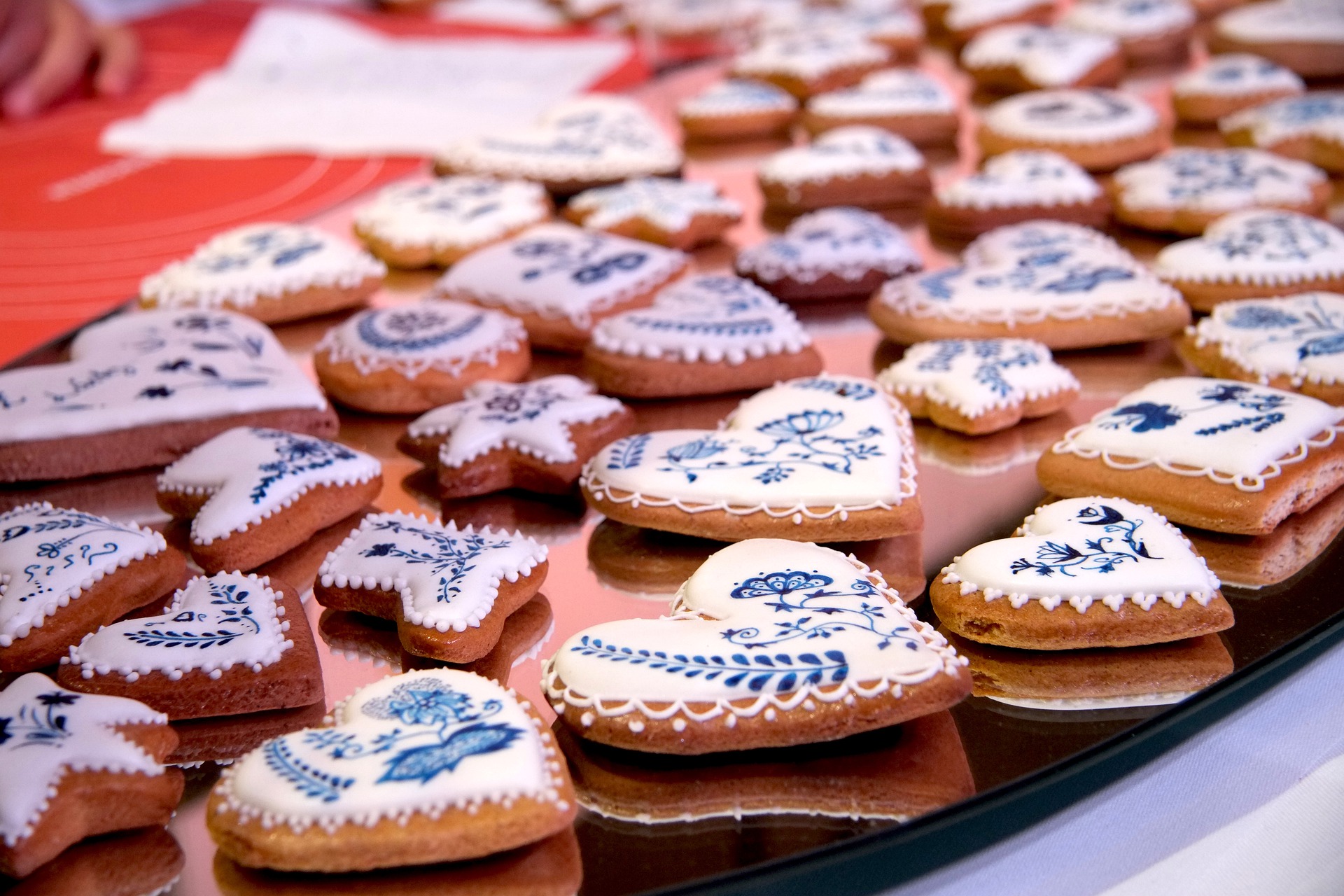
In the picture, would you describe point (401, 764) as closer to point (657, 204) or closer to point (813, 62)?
point (657, 204)

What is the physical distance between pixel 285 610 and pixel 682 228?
2.68 ft

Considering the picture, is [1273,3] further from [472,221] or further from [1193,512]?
[1193,512]

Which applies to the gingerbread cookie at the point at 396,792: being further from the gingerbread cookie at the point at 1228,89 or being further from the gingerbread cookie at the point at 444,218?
the gingerbread cookie at the point at 1228,89

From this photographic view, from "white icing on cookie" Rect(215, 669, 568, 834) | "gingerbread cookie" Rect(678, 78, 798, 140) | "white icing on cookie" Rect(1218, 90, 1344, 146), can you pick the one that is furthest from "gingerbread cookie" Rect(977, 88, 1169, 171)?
"white icing on cookie" Rect(215, 669, 568, 834)

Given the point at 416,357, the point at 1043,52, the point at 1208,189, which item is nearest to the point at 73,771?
the point at 416,357

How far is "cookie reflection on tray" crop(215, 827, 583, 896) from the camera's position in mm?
740

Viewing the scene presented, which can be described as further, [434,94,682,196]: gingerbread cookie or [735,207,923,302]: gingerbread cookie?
[434,94,682,196]: gingerbread cookie

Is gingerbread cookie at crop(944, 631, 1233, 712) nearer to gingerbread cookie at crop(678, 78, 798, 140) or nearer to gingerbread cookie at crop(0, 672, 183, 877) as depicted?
gingerbread cookie at crop(0, 672, 183, 877)

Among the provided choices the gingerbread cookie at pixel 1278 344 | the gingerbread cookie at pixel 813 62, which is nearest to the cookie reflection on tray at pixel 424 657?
the gingerbread cookie at pixel 1278 344

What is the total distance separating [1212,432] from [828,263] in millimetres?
524

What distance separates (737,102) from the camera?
2.09 metres

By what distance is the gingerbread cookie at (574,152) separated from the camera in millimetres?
1839

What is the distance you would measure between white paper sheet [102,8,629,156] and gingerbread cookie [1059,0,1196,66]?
841 mm

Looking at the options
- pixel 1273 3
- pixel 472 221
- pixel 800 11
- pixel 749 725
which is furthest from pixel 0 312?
pixel 1273 3
